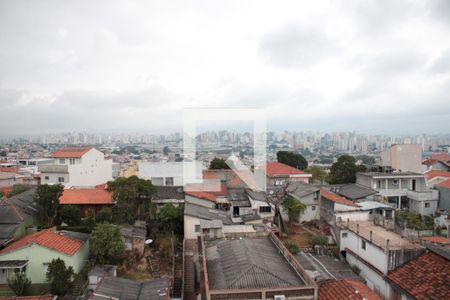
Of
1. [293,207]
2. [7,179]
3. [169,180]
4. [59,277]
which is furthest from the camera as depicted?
[7,179]

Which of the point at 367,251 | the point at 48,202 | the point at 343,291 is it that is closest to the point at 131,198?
the point at 48,202

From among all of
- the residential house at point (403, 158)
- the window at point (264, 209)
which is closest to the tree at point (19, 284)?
the window at point (264, 209)

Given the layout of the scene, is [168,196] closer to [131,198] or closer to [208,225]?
[131,198]

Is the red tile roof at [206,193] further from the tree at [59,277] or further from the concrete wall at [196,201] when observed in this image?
the tree at [59,277]

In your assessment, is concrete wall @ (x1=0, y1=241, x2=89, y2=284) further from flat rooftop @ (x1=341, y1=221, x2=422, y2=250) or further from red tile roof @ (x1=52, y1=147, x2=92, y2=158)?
red tile roof @ (x1=52, y1=147, x2=92, y2=158)

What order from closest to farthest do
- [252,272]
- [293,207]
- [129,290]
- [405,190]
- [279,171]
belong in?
[252,272] → [129,290] → [293,207] → [405,190] → [279,171]

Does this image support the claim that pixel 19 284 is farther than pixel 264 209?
No

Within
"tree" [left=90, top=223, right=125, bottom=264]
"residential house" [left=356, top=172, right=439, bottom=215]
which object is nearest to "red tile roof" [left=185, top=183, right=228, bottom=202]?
"tree" [left=90, top=223, right=125, bottom=264]
